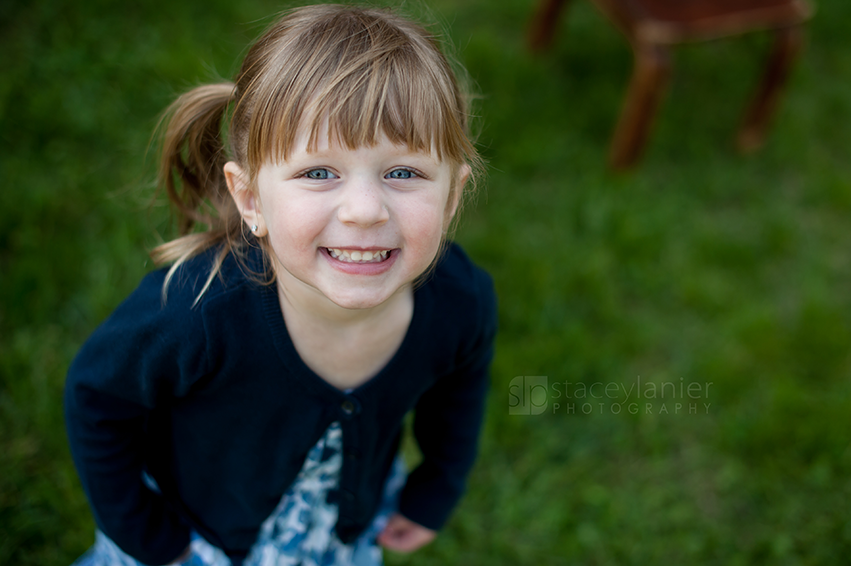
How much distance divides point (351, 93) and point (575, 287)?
1.77 m

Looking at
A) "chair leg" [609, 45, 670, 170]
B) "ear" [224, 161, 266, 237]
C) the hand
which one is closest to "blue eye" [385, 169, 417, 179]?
"ear" [224, 161, 266, 237]

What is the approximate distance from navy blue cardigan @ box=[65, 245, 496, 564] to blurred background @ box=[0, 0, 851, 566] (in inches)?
22.5

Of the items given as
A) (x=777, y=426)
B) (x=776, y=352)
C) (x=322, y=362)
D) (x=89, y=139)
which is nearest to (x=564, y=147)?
(x=776, y=352)

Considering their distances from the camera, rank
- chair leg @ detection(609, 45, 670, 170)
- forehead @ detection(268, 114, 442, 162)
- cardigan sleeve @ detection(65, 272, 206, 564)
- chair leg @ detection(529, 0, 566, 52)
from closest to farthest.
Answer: forehead @ detection(268, 114, 442, 162) < cardigan sleeve @ detection(65, 272, 206, 564) < chair leg @ detection(609, 45, 670, 170) < chair leg @ detection(529, 0, 566, 52)

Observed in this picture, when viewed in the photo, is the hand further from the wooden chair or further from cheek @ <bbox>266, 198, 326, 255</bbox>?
the wooden chair

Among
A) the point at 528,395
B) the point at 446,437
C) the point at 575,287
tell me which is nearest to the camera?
the point at 446,437

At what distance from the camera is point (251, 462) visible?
1.17 metres

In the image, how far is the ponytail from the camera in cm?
115

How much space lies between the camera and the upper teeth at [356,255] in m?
0.95

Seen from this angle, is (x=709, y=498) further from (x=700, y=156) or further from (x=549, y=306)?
(x=700, y=156)

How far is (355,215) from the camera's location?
2.94 ft

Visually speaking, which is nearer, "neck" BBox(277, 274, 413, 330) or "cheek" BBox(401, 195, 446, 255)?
"cheek" BBox(401, 195, 446, 255)

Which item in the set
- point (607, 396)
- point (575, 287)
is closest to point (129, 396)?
point (607, 396)

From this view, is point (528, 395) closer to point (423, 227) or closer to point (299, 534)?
point (299, 534)
